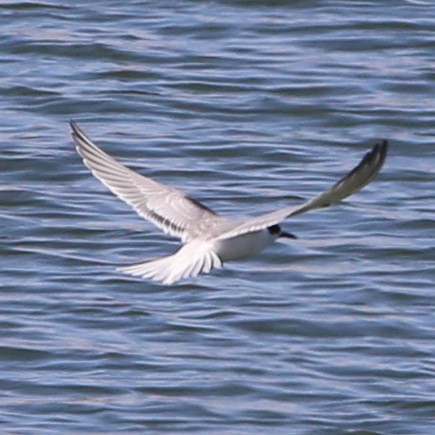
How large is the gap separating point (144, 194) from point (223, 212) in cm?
305

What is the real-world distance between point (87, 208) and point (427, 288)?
2.27 metres

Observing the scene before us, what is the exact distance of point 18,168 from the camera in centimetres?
1232

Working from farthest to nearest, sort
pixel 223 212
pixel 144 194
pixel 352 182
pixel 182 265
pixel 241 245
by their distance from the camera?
pixel 223 212 → pixel 144 194 → pixel 241 245 → pixel 182 265 → pixel 352 182

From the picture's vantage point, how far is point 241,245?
7660mm

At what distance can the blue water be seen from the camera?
9.40 metres

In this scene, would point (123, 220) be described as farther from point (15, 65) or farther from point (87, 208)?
point (15, 65)

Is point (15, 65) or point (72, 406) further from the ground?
point (15, 65)

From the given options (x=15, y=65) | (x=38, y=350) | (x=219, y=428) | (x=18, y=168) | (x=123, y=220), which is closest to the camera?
(x=219, y=428)

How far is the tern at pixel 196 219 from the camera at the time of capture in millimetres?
6793

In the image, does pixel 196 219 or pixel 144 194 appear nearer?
pixel 196 219

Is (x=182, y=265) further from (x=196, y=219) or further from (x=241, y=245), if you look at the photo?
(x=196, y=219)

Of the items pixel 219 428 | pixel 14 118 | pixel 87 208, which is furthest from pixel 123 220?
pixel 219 428

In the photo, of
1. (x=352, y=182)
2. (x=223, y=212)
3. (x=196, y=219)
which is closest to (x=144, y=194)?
(x=196, y=219)

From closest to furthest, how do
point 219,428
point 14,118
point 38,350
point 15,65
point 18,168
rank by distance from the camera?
1. point 219,428
2. point 38,350
3. point 18,168
4. point 14,118
5. point 15,65
